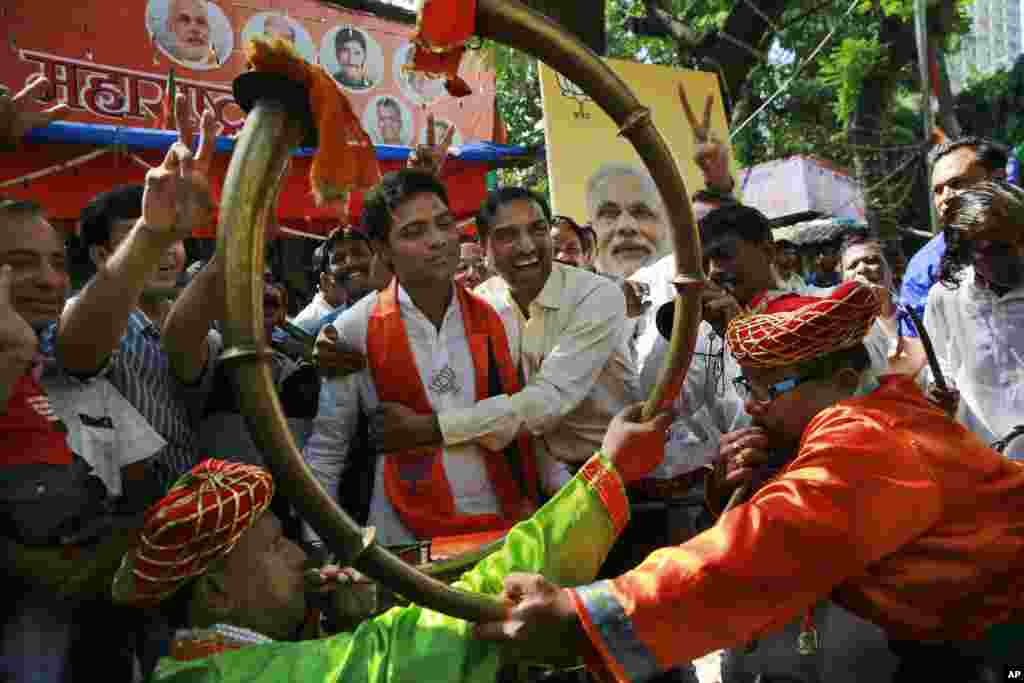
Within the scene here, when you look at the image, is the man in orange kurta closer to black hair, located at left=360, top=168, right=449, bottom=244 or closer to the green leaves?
black hair, located at left=360, top=168, right=449, bottom=244

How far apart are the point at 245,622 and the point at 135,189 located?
1583 millimetres

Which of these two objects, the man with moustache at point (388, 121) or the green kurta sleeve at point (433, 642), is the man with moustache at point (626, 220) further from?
the man with moustache at point (388, 121)

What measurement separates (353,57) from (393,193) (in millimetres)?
6976

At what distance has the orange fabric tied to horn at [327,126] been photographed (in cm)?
234

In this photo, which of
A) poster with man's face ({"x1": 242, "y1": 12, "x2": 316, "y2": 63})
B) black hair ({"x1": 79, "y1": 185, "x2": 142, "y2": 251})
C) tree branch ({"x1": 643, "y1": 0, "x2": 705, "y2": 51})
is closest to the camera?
black hair ({"x1": 79, "y1": 185, "x2": 142, "y2": 251})

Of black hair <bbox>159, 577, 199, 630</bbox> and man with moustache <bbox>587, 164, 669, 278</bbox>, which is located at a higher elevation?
man with moustache <bbox>587, 164, 669, 278</bbox>

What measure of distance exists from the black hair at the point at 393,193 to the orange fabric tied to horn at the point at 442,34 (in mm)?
957

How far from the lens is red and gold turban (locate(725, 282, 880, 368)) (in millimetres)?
2475

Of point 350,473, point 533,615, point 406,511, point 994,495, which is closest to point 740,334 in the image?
point 994,495

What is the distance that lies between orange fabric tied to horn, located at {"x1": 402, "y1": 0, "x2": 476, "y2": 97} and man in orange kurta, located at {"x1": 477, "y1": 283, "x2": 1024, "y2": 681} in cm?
106

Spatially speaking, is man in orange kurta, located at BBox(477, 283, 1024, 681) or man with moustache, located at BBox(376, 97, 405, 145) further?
man with moustache, located at BBox(376, 97, 405, 145)

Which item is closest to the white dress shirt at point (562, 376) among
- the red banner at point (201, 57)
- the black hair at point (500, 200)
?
the black hair at point (500, 200)

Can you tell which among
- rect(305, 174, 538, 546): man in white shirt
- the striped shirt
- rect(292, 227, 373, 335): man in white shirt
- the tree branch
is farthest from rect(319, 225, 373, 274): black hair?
the tree branch

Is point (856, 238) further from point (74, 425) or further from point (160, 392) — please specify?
point (74, 425)
